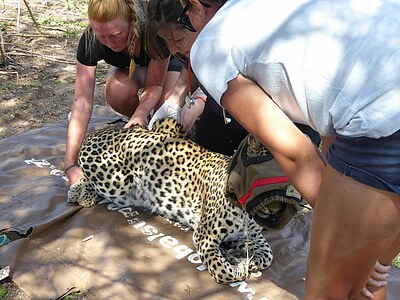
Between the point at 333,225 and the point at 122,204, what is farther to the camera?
the point at 122,204

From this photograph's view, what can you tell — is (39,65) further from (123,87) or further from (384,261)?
(384,261)

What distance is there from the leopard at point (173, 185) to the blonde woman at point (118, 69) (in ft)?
0.63

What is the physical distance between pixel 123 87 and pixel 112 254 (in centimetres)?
151

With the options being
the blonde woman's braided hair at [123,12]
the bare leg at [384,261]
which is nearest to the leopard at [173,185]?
the blonde woman's braided hair at [123,12]

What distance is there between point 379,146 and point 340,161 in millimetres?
117

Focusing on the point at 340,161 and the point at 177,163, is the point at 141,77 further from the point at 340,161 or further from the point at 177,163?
the point at 340,161

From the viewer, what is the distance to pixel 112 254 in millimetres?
3158

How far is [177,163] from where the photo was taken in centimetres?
345

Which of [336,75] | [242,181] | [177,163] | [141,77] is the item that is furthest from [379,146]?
[141,77]

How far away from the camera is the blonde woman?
137 inches

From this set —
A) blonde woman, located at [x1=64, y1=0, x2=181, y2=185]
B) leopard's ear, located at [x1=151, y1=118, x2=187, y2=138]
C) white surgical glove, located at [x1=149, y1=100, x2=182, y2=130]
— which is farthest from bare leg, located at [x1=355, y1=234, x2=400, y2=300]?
blonde woman, located at [x1=64, y1=0, x2=181, y2=185]

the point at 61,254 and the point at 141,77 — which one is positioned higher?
the point at 141,77

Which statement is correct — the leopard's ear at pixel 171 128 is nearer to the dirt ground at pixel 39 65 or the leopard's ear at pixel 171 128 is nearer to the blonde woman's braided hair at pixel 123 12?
the blonde woman's braided hair at pixel 123 12

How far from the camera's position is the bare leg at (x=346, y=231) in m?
1.69
